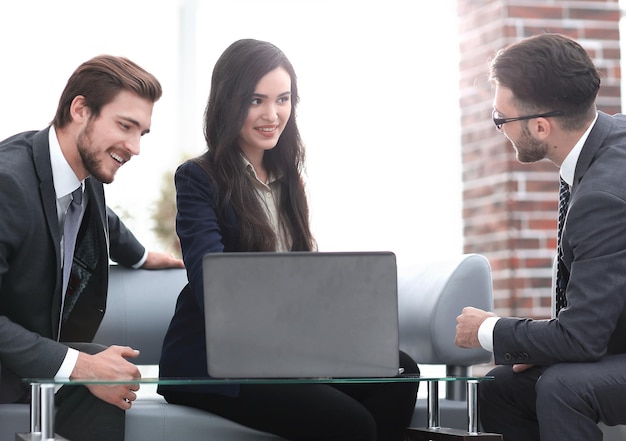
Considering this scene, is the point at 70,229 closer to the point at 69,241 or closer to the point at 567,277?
the point at 69,241

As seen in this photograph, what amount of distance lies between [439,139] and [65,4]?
8.01 feet

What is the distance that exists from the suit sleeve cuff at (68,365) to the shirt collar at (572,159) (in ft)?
4.24

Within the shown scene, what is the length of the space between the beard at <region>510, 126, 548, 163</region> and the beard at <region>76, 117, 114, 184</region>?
1.09 m

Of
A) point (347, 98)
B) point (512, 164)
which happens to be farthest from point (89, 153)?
point (347, 98)

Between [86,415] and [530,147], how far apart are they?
51.6 inches

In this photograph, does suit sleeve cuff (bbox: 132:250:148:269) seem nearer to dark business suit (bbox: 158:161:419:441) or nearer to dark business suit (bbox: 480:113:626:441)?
dark business suit (bbox: 158:161:419:441)

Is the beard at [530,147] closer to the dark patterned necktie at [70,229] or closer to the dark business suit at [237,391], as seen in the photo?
the dark business suit at [237,391]

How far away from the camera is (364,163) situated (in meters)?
5.82

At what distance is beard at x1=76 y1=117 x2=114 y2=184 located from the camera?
8.35ft

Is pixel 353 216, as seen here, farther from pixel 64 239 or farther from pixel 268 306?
pixel 268 306

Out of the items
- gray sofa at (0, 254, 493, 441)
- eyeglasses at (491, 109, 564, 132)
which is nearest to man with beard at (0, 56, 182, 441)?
gray sofa at (0, 254, 493, 441)

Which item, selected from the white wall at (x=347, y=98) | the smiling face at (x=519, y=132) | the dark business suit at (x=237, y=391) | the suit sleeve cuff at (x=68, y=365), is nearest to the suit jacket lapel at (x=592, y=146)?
the smiling face at (x=519, y=132)

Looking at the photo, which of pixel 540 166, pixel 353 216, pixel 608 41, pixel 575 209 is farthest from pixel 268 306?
pixel 353 216

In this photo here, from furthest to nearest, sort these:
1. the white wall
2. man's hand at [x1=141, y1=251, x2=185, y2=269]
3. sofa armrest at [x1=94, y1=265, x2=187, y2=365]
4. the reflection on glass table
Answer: the white wall, man's hand at [x1=141, y1=251, x2=185, y2=269], sofa armrest at [x1=94, y1=265, x2=187, y2=365], the reflection on glass table
